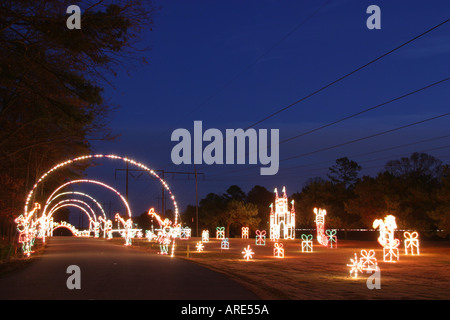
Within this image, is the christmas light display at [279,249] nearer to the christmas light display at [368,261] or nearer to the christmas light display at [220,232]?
the christmas light display at [368,261]

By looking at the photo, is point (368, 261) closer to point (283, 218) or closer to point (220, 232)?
point (283, 218)

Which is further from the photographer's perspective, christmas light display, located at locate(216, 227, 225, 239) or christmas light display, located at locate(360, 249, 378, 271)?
christmas light display, located at locate(216, 227, 225, 239)

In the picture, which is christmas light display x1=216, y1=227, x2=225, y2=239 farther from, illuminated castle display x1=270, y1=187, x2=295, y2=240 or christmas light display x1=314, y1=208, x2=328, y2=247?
christmas light display x1=314, y1=208, x2=328, y2=247

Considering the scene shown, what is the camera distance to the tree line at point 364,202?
52175 mm

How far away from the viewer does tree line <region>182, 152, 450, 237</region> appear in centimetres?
5217

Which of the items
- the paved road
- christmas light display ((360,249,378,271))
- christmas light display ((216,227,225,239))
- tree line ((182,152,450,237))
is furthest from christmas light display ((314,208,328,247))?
the paved road

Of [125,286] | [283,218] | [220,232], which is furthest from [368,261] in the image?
[220,232]

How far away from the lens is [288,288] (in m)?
15.7

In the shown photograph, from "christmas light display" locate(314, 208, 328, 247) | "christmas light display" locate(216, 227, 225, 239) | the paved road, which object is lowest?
"christmas light display" locate(216, 227, 225, 239)

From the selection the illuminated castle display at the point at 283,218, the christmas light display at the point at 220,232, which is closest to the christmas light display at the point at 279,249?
the illuminated castle display at the point at 283,218

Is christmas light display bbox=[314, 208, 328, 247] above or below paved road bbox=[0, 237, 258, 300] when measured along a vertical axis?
above
